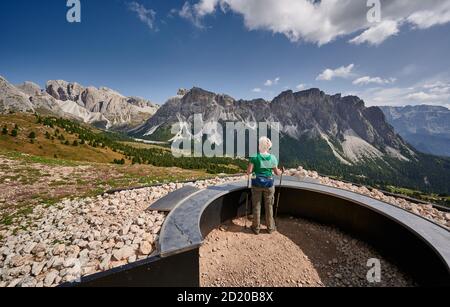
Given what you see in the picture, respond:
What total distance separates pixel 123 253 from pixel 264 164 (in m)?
4.95

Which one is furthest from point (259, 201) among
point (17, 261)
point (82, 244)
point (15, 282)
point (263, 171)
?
point (17, 261)

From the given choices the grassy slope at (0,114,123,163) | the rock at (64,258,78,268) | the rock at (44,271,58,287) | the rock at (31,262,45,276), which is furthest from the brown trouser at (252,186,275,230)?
the grassy slope at (0,114,123,163)

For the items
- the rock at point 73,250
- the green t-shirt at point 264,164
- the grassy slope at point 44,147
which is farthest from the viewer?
the grassy slope at point 44,147

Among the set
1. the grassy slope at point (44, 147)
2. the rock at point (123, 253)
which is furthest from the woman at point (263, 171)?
the grassy slope at point (44, 147)

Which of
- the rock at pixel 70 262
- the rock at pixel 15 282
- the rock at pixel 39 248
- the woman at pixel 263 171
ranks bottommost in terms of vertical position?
the rock at pixel 15 282

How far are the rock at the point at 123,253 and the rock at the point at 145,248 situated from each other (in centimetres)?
22

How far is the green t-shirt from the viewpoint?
743 centimetres

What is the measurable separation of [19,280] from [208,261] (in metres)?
4.51

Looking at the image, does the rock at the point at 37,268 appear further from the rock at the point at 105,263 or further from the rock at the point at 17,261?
the rock at the point at 105,263

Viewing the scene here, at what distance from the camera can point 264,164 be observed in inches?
293

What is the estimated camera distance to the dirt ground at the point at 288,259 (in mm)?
6004
